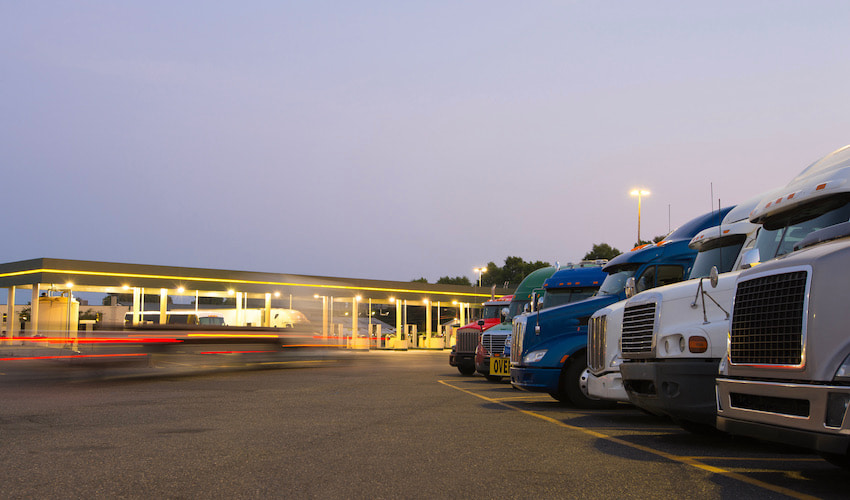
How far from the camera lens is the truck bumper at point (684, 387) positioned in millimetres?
7910

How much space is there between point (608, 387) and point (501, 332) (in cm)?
1008

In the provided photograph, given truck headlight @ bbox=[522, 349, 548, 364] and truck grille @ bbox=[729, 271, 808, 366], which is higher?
truck grille @ bbox=[729, 271, 808, 366]

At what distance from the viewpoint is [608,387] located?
11.0m

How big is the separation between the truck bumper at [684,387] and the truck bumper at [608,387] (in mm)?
2447

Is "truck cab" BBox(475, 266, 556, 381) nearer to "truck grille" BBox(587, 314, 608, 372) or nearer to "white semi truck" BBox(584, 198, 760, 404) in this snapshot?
"truck grille" BBox(587, 314, 608, 372)

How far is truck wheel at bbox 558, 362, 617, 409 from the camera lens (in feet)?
45.6

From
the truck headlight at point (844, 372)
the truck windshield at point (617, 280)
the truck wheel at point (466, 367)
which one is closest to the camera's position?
the truck headlight at point (844, 372)

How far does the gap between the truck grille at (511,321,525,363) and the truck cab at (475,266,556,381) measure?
13.5 feet

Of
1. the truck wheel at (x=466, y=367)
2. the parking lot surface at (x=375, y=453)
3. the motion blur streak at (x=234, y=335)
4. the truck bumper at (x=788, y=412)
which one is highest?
the motion blur streak at (x=234, y=335)

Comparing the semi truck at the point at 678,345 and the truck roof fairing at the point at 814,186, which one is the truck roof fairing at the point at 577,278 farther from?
the truck roof fairing at the point at 814,186

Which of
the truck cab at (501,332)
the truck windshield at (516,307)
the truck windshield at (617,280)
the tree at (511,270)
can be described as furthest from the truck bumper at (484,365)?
the tree at (511,270)

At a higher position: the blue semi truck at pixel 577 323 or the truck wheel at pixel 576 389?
the blue semi truck at pixel 577 323

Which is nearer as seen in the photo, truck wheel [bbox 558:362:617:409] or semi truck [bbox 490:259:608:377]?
truck wheel [bbox 558:362:617:409]

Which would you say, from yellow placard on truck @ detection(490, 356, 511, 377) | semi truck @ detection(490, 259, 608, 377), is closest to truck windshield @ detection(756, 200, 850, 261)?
semi truck @ detection(490, 259, 608, 377)
